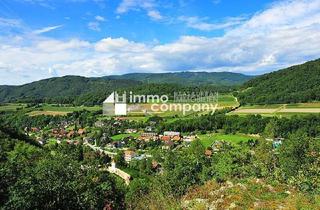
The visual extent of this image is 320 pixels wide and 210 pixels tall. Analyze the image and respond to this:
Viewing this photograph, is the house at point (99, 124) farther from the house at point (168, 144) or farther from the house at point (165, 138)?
the house at point (168, 144)

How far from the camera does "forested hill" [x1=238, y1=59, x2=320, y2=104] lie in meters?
76.1

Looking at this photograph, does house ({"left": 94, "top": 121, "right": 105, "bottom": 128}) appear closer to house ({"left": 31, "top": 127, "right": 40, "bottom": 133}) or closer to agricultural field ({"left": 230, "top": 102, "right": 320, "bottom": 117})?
house ({"left": 31, "top": 127, "right": 40, "bottom": 133})

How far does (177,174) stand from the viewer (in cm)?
2616

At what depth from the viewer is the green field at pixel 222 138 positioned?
162 ft

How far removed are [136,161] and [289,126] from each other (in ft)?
89.1

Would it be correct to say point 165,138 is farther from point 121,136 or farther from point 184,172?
point 184,172

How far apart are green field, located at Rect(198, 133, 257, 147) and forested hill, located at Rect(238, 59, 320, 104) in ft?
90.8

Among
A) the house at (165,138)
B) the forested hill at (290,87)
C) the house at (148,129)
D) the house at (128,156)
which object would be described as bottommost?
the house at (128,156)

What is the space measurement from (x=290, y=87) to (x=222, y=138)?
42.0 metres

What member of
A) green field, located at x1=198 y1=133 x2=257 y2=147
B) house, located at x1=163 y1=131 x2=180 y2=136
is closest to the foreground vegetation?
green field, located at x1=198 y1=133 x2=257 y2=147

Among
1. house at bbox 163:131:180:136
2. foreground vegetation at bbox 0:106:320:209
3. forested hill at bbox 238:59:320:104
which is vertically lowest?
house at bbox 163:131:180:136

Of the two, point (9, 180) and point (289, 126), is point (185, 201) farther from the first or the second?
point (289, 126)

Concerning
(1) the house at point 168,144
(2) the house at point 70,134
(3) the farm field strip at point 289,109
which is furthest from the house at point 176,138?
(2) the house at point 70,134

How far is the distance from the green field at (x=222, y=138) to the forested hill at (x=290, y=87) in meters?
27.7
